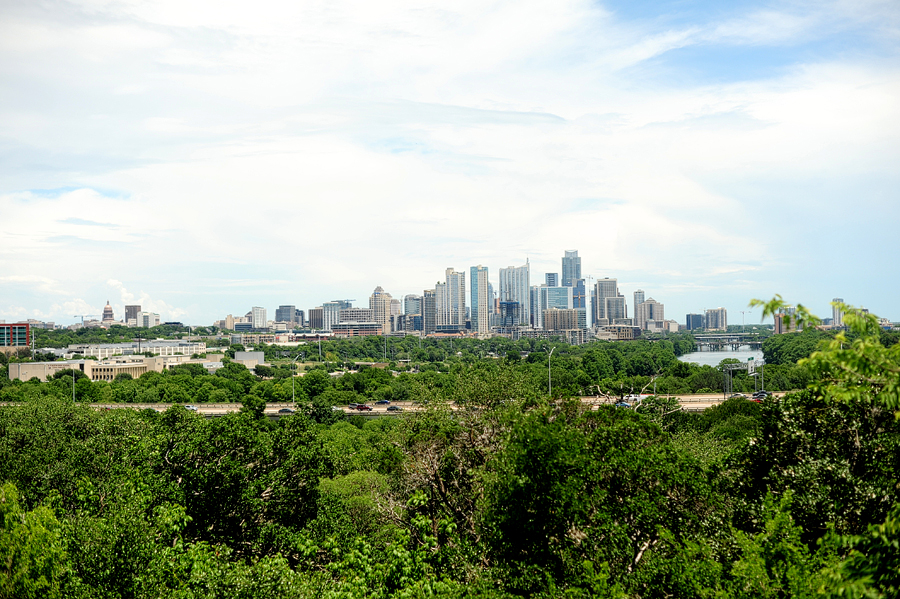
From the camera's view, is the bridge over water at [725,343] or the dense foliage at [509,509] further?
the bridge over water at [725,343]

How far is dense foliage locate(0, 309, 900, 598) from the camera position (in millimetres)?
7703

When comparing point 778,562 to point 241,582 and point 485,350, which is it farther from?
point 485,350

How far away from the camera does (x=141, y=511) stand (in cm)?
1059

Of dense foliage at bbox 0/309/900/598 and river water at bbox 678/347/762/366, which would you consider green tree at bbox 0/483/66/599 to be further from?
river water at bbox 678/347/762/366

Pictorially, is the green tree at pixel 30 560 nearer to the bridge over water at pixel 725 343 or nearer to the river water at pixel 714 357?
the river water at pixel 714 357

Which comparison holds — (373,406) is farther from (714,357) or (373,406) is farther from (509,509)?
(714,357)

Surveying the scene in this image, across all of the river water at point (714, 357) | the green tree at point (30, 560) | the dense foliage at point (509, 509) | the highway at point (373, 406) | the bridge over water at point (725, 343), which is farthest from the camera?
the bridge over water at point (725, 343)

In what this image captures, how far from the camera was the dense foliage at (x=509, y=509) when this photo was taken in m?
7.70

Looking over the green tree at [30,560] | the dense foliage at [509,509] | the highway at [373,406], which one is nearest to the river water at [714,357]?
the highway at [373,406]

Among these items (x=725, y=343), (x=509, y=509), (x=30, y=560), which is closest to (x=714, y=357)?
(x=725, y=343)

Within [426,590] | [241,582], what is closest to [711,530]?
[426,590]

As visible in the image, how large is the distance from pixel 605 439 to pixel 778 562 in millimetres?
4377

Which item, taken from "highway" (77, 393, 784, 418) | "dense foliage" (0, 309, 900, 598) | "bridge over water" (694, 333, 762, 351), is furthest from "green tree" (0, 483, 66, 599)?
"bridge over water" (694, 333, 762, 351)

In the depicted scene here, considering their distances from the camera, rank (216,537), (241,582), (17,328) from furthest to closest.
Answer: (17,328)
(216,537)
(241,582)
